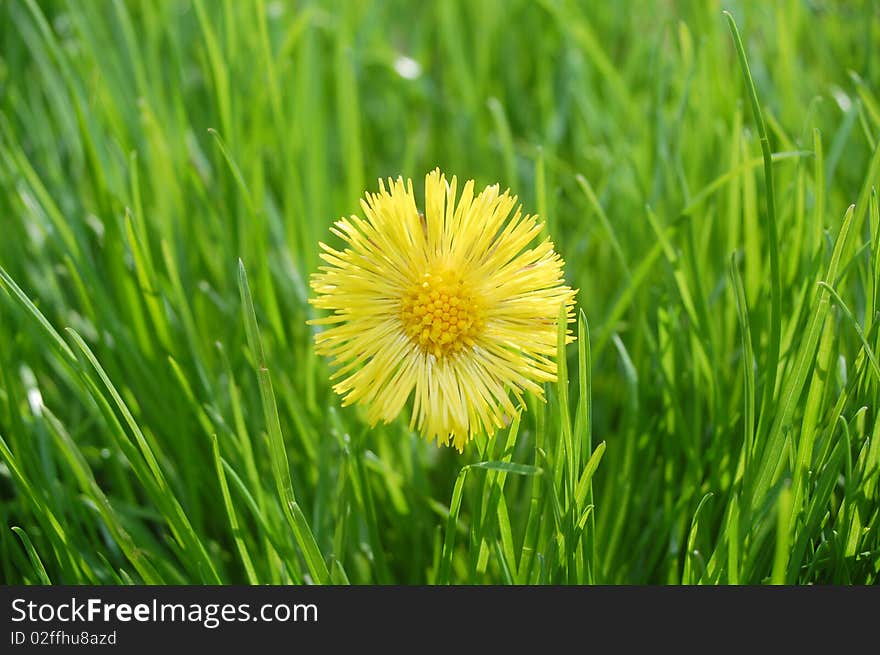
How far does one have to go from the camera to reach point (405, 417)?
771 millimetres

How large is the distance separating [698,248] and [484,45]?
1.78ft

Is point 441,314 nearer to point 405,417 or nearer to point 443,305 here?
point 443,305

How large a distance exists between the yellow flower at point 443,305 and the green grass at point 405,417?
4 cm

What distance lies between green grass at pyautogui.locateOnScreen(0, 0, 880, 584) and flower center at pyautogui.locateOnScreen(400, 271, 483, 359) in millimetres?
71

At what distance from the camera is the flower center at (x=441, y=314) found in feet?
1.87

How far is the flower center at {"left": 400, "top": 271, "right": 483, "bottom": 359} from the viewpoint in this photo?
0.57 m

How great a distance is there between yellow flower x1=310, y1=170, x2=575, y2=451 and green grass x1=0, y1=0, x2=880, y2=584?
0.04 meters

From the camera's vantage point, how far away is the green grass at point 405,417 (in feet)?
2.05

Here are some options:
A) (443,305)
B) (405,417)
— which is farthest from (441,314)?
(405,417)

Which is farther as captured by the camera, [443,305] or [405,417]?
[405,417]

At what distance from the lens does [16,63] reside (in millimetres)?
1202

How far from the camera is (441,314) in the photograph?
22.4 inches

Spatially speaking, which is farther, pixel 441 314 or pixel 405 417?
pixel 405 417

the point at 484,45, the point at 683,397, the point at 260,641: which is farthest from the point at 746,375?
the point at 484,45
